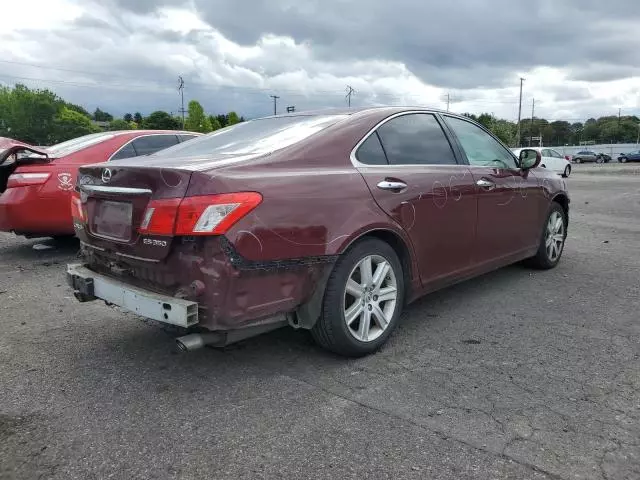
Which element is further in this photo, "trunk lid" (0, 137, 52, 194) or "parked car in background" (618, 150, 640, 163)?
"parked car in background" (618, 150, 640, 163)

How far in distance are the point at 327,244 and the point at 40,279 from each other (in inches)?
151

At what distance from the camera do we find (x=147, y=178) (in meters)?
2.82

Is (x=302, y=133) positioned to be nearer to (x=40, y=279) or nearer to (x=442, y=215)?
(x=442, y=215)

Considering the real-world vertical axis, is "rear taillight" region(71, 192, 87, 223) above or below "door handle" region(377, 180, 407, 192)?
below

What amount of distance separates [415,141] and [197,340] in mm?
2177

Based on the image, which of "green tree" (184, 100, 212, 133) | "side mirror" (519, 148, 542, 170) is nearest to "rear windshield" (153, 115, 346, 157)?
"side mirror" (519, 148, 542, 170)

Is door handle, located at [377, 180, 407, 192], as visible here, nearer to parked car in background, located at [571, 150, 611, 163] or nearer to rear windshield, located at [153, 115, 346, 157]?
rear windshield, located at [153, 115, 346, 157]

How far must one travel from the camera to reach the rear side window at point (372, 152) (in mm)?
3443

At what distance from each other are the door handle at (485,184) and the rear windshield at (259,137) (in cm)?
140

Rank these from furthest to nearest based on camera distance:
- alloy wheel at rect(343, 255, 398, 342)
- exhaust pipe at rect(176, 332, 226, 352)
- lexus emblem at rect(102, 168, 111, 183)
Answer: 1. alloy wheel at rect(343, 255, 398, 342)
2. lexus emblem at rect(102, 168, 111, 183)
3. exhaust pipe at rect(176, 332, 226, 352)

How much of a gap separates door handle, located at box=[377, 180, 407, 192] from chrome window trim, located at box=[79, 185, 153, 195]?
1.45m

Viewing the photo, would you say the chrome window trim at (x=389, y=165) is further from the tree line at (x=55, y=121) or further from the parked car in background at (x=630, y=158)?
the tree line at (x=55, y=121)

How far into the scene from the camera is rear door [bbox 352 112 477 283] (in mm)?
3494

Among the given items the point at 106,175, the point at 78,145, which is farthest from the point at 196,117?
the point at 106,175
